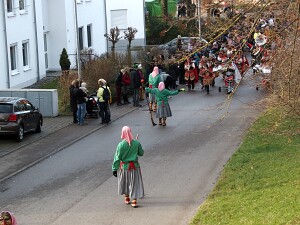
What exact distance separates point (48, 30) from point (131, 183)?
28.2 meters

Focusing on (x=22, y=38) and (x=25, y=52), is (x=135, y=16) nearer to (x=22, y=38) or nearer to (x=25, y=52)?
(x=25, y=52)

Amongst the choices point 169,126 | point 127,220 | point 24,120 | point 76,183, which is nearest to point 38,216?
point 127,220

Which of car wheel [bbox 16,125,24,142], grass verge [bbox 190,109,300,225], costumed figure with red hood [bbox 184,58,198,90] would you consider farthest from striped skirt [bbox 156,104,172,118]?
costumed figure with red hood [bbox 184,58,198,90]

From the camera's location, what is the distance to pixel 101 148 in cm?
2305

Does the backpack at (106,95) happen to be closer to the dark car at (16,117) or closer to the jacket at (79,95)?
the jacket at (79,95)

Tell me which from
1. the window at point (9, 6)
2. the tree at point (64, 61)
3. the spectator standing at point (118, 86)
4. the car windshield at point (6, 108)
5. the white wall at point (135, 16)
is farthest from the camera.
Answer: the white wall at point (135, 16)

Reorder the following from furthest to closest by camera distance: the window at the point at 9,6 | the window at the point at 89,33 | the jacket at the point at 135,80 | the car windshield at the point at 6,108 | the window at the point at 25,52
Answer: the window at the point at 89,33 < the window at the point at 25,52 < the window at the point at 9,6 < the jacket at the point at 135,80 < the car windshield at the point at 6,108

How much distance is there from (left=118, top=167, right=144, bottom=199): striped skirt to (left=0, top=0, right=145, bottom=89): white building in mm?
16866

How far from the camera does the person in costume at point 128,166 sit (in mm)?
15477

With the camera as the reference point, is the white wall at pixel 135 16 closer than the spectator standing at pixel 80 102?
No

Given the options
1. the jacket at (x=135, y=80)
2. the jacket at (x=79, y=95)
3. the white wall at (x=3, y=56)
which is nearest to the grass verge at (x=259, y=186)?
the jacket at (x=79, y=95)

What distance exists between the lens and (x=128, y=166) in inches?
615

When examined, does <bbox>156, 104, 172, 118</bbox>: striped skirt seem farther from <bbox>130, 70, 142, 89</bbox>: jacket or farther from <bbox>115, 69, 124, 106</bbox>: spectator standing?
<bbox>115, 69, 124, 106</bbox>: spectator standing

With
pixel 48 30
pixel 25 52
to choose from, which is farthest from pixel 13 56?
pixel 48 30
